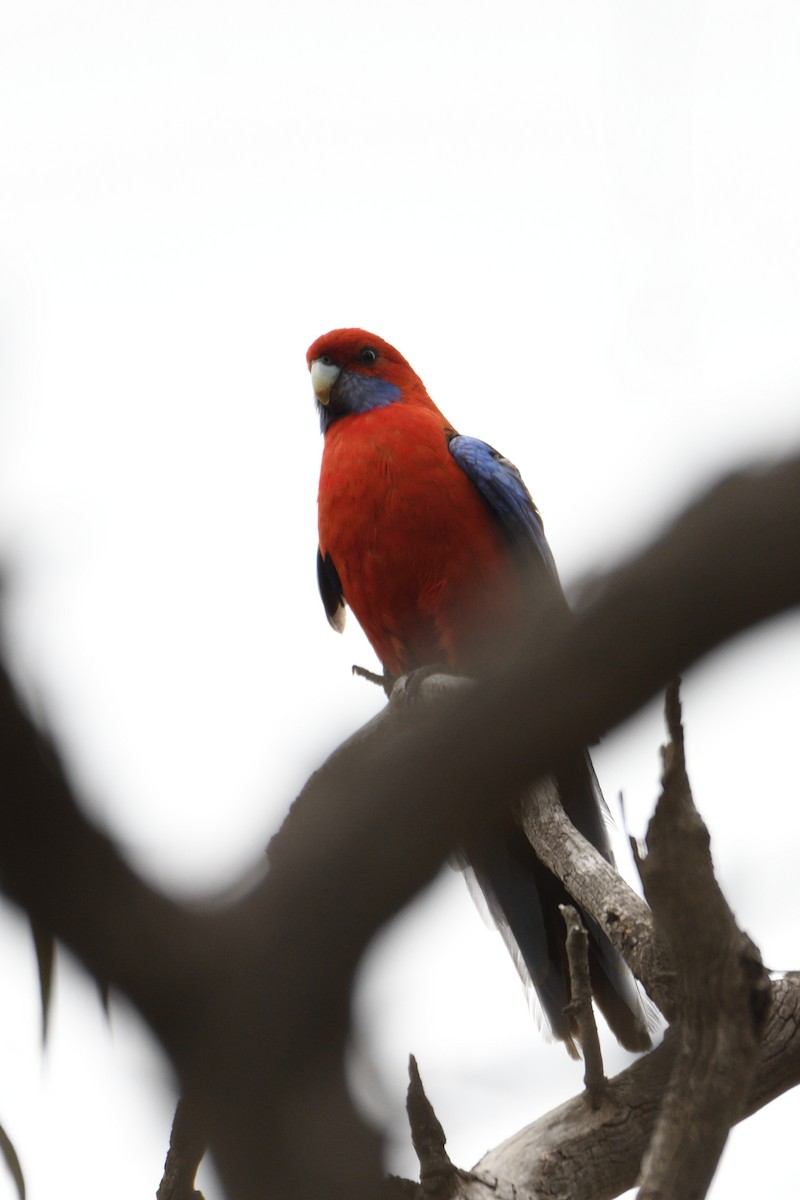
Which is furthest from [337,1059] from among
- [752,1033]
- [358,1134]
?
[752,1033]

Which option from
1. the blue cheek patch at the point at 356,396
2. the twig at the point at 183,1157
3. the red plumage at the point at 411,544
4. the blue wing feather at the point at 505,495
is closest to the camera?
the twig at the point at 183,1157

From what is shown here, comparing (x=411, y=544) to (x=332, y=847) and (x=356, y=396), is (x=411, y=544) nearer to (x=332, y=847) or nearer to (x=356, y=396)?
(x=356, y=396)

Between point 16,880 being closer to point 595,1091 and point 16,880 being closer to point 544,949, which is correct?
point 595,1091

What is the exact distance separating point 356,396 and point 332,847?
489 centimetres

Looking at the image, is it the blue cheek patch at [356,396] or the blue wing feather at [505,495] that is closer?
the blue wing feather at [505,495]

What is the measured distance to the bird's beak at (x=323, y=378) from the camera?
5.77 m

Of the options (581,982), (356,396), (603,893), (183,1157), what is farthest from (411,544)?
(183,1157)

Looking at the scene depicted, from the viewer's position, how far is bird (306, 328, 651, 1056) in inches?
162

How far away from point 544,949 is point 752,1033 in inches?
87.1

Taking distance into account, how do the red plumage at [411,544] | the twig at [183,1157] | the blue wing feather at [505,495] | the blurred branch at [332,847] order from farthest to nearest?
the blue wing feather at [505,495]
the red plumage at [411,544]
the twig at [183,1157]
the blurred branch at [332,847]

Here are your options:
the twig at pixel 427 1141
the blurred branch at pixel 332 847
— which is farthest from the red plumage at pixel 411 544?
the blurred branch at pixel 332 847

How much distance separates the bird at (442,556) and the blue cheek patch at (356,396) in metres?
0.04

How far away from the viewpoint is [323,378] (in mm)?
5812

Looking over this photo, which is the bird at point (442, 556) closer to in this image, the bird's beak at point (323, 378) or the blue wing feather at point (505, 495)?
the blue wing feather at point (505, 495)
